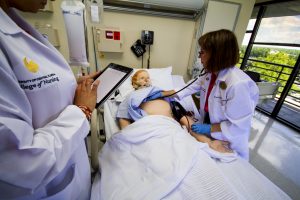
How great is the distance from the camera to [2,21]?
17.0 inches

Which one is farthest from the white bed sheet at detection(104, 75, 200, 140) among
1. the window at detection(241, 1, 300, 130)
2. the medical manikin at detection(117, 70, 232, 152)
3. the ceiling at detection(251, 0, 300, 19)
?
the ceiling at detection(251, 0, 300, 19)

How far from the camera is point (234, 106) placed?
1110 millimetres

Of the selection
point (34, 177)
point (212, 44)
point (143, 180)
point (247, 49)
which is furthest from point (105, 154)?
point (247, 49)

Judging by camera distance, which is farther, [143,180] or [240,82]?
[240,82]

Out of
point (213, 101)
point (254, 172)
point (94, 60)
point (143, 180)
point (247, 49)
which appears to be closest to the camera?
point (143, 180)

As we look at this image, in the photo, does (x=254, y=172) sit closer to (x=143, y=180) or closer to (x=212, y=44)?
(x=143, y=180)

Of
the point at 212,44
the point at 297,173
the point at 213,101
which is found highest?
the point at 212,44

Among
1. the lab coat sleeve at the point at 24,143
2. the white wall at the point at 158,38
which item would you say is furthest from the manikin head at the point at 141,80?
the lab coat sleeve at the point at 24,143

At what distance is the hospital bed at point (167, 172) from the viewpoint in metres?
0.74

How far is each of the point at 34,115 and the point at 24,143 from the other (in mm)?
130

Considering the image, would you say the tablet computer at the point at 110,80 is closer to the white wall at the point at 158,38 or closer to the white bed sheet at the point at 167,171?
the white bed sheet at the point at 167,171

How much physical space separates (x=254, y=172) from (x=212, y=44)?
2.93 ft

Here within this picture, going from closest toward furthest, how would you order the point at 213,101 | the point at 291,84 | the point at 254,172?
1. the point at 254,172
2. the point at 213,101
3. the point at 291,84

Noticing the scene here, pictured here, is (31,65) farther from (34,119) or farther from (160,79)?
(160,79)
